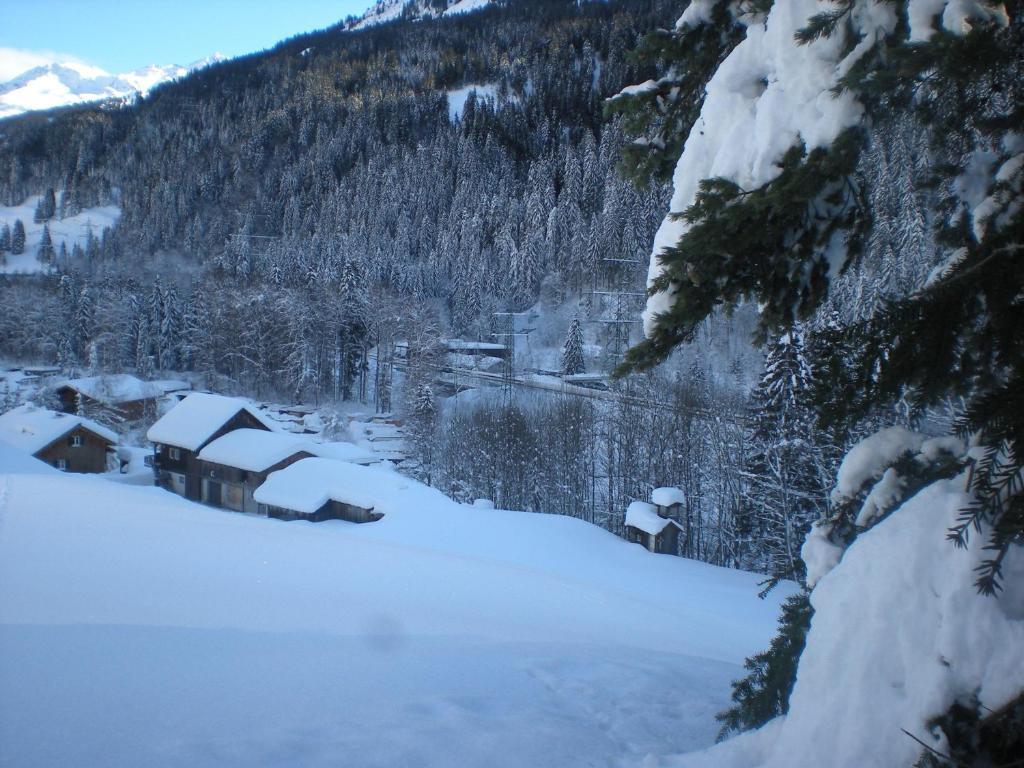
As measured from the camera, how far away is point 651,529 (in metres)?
17.7

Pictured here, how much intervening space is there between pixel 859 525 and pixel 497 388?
3576 cm

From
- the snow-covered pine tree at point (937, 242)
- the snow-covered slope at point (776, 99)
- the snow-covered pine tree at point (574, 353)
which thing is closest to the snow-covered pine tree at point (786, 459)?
the snow-covered pine tree at point (937, 242)

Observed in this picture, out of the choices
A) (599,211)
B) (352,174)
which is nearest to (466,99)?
(352,174)

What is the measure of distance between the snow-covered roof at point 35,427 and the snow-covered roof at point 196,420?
150 inches

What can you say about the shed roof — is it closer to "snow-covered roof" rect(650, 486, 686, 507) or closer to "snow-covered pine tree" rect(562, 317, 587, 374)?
"snow-covered roof" rect(650, 486, 686, 507)

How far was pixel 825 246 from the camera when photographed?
8.73 feet

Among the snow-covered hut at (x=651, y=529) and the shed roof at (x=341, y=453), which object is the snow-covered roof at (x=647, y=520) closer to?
the snow-covered hut at (x=651, y=529)

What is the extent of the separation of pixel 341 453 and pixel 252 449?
417 centimetres

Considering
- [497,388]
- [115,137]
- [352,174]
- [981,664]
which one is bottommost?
[497,388]

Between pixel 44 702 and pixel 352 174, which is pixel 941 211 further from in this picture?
pixel 352 174

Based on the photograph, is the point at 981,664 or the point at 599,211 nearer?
the point at 981,664

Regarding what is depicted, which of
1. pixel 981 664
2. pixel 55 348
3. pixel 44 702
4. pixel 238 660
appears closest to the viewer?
pixel 981 664

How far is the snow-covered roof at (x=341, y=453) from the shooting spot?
2522 centimetres

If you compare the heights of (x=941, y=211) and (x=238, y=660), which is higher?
(x=941, y=211)
